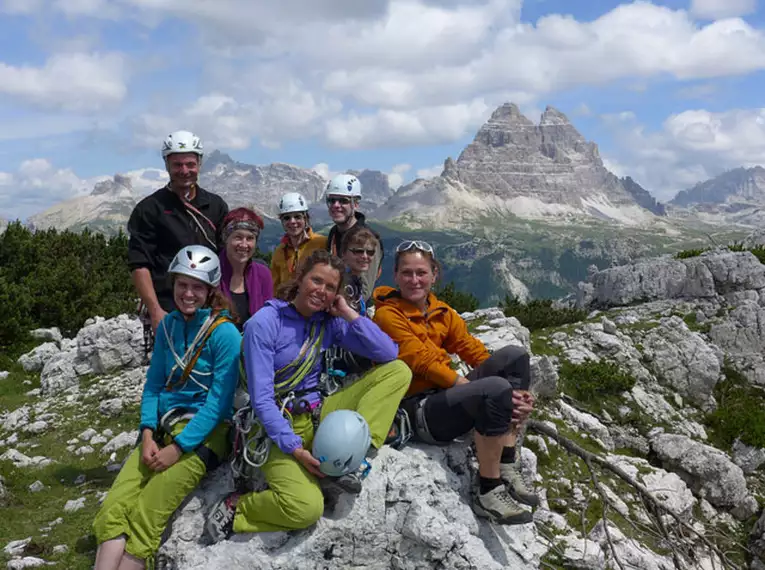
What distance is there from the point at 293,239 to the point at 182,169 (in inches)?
76.0

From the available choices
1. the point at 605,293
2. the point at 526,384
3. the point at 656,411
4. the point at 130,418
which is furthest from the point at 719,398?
the point at 130,418

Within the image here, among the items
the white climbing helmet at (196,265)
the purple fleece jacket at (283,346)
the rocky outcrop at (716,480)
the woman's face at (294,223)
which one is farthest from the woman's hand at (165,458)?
the rocky outcrop at (716,480)

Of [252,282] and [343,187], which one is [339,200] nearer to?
[343,187]

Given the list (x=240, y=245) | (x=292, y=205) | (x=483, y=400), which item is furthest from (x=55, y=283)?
(x=483, y=400)

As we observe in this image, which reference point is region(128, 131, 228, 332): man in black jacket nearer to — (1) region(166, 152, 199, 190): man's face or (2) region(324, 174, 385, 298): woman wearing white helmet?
(1) region(166, 152, 199, 190): man's face

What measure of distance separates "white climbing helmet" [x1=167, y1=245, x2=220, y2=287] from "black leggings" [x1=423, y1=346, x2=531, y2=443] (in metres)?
2.59

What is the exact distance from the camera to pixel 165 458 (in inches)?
204

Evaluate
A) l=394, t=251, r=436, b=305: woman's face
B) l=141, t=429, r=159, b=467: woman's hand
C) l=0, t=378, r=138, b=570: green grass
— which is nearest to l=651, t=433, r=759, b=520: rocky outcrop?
l=394, t=251, r=436, b=305: woman's face

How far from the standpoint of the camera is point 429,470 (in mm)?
5719

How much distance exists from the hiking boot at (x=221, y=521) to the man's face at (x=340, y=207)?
3.90 metres

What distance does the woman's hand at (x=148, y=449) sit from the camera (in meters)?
5.23

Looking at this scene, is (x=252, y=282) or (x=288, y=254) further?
(x=288, y=254)

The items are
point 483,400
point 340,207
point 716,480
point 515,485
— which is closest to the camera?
point 483,400

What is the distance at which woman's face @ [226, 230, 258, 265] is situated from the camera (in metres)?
6.38
